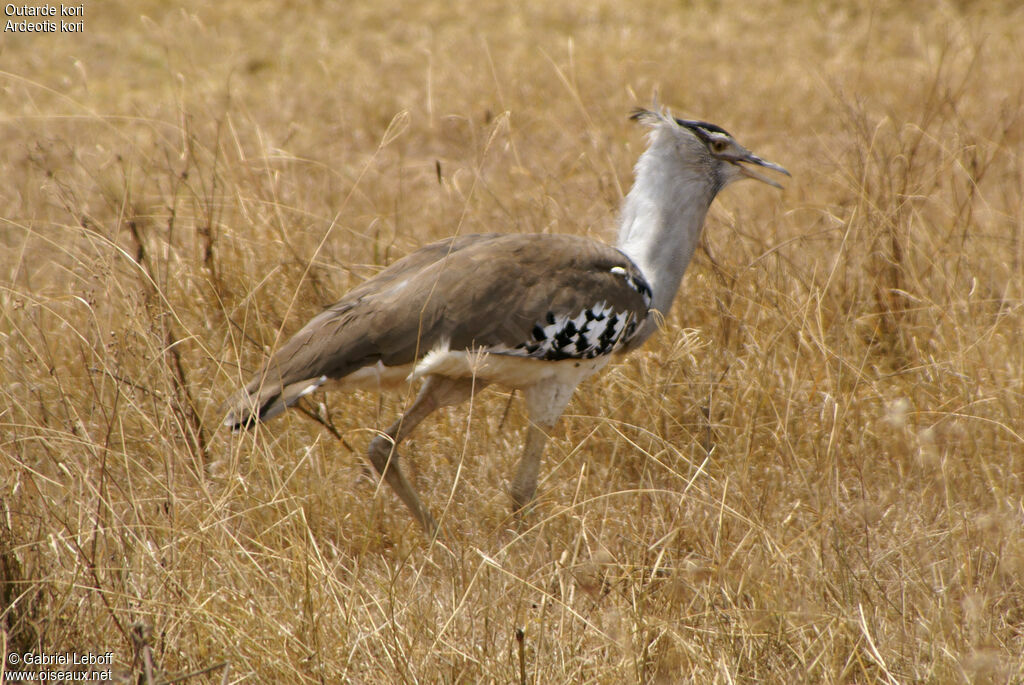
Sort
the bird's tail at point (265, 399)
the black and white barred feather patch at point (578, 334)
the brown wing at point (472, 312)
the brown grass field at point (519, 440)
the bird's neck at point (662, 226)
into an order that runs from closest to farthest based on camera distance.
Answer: the brown grass field at point (519, 440)
the bird's tail at point (265, 399)
the brown wing at point (472, 312)
the black and white barred feather patch at point (578, 334)
the bird's neck at point (662, 226)

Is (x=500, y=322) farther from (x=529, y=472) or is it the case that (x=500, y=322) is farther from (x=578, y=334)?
(x=529, y=472)

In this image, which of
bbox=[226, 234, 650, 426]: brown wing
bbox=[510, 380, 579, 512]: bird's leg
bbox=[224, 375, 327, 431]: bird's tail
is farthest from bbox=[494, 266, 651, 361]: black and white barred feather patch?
bbox=[224, 375, 327, 431]: bird's tail

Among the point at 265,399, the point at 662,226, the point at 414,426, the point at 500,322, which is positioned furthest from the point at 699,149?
the point at 265,399

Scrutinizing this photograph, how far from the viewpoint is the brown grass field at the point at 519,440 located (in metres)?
2.11

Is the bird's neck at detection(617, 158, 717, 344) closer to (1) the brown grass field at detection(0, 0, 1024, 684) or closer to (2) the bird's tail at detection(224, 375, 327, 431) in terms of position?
(1) the brown grass field at detection(0, 0, 1024, 684)

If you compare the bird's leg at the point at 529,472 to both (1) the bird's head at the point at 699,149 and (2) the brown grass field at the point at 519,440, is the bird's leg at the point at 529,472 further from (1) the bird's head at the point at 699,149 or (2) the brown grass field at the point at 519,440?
(1) the bird's head at the point at 699,149

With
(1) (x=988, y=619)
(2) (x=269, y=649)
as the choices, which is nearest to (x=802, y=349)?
(1) (x=988, y=619)

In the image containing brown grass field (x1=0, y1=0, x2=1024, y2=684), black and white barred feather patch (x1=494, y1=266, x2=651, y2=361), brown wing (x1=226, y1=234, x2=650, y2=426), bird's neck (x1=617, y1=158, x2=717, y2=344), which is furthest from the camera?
bird's neck (x1=617, y1=158, x2=717, y2=344)

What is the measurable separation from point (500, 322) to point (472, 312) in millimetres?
84

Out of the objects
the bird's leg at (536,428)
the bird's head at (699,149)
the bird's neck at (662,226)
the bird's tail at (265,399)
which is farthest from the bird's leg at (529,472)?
the bird's head at (699,149)

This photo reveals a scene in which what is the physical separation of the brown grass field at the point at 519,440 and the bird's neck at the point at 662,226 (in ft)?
0.64

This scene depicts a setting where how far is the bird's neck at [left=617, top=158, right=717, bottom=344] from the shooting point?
10.8 feet

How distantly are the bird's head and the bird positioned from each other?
0.01 meters

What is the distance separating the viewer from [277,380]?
2752 mm
